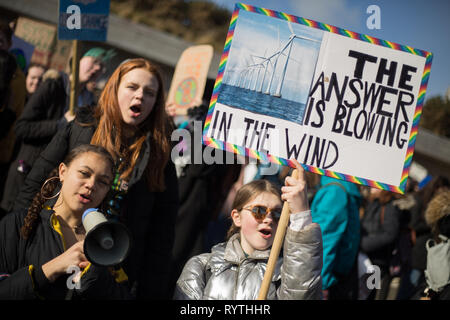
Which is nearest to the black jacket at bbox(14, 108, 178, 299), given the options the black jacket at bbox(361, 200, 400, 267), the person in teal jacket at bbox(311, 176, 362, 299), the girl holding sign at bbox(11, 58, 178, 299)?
the girl holding sign at bbox(11, 58, 178, 299)

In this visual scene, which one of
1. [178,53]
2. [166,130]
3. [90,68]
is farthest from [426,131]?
[166,130]

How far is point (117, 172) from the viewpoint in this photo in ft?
9.47

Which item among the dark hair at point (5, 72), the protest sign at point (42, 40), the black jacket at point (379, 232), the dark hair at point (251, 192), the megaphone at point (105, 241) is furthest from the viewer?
the protest sign at point (42, 40)

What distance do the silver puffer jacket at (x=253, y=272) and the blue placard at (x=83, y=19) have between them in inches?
70.0

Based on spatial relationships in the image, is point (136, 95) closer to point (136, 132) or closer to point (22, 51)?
point (136, 132)

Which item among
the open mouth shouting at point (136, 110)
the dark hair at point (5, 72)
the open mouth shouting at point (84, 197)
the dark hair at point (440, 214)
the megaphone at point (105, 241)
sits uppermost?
the dark hair at point (5, 72)

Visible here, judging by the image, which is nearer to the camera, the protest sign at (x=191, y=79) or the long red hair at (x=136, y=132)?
the long red hair at (x=136, y=132)

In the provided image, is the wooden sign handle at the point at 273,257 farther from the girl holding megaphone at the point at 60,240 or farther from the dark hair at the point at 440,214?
the dark hair at the point at 440,214

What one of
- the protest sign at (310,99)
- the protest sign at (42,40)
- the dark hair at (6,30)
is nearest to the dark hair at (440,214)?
the protest sign at (310,99)

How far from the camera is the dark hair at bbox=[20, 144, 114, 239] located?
95.7 inches

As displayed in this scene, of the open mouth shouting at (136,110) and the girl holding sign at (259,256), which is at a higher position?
the open mouth shouting at (136,110)

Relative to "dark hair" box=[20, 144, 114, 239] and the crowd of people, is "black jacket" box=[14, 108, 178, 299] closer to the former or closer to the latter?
the crowd of people

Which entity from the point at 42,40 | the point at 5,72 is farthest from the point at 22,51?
the point at 5,72

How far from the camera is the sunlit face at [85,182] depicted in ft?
8.16
